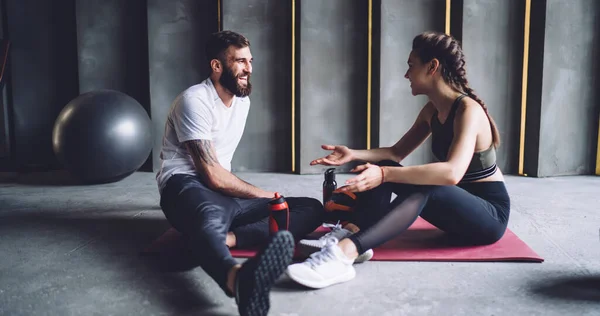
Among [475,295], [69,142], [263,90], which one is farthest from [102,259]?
[263,90]

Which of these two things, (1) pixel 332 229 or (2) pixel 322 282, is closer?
(2) pixel 322 282

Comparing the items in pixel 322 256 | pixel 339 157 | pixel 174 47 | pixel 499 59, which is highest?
pixel 174 47

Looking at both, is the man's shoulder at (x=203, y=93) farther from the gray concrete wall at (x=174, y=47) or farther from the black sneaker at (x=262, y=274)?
the gray concrete wall at (x=174, y=47)

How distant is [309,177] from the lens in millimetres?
5285

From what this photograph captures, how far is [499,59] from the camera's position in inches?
208

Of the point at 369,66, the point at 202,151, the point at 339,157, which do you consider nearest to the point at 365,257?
the point at 339,157

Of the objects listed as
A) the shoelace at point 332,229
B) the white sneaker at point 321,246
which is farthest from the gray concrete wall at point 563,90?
the white sneaker at point 321,246

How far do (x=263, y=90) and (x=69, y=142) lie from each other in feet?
6.86

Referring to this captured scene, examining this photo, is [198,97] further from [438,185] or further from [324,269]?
[438,185]

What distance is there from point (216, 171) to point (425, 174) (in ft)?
3.44

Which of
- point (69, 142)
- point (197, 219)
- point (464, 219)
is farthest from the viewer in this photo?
point (69, 142)

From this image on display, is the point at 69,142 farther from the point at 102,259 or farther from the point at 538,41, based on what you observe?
the point at 538,41

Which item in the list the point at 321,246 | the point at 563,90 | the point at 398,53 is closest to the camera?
the point at 321,246

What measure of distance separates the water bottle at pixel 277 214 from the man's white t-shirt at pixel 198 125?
472 mm
